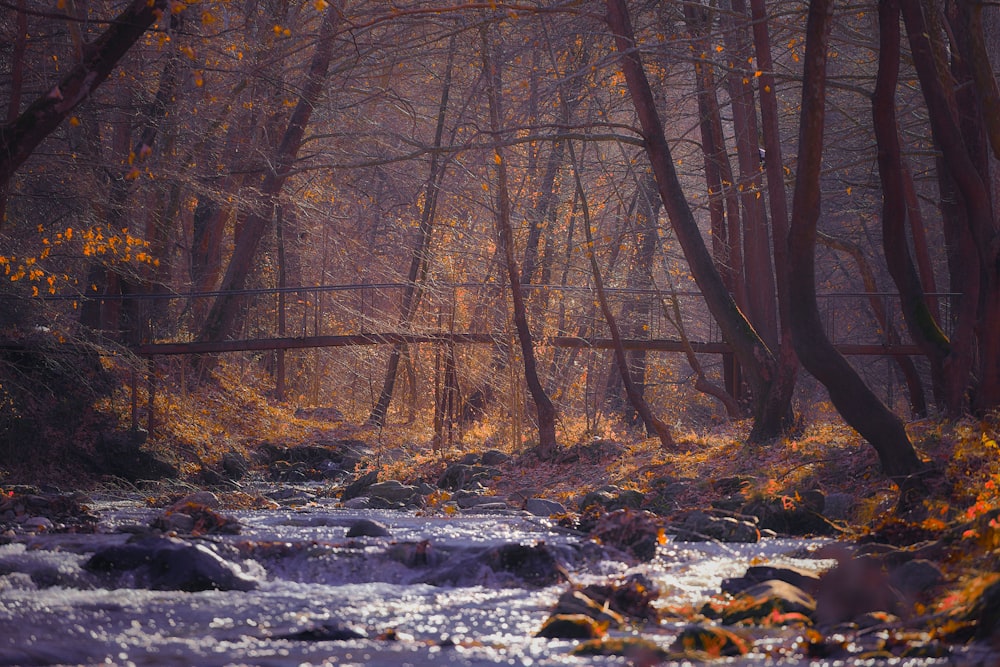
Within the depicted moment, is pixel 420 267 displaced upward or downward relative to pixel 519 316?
upward

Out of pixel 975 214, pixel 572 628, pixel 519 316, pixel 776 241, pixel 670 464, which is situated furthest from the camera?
pixel 519 316

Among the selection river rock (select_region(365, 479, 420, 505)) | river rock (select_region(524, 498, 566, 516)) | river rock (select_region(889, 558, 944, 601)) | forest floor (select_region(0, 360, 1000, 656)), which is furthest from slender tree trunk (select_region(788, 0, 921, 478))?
river rock (select_region(365, 479, 420, 505))

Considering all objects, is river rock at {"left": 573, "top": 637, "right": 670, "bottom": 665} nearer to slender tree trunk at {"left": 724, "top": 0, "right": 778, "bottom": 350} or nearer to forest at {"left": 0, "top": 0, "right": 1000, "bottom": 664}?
forest at {"left": 0, "top": 0, "right": 1000, "bottom": 664}

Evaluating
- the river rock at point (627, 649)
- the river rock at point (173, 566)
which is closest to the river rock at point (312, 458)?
the river rock at point (173, 566)

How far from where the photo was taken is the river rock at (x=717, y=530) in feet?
24.9

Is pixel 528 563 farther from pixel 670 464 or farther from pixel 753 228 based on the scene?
pixel 753 228

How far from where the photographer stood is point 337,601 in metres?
5.70

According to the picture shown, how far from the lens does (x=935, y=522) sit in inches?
237

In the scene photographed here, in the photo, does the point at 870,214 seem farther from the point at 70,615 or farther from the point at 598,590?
the point at 70,615

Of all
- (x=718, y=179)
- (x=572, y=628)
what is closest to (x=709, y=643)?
(x=572, y=628)

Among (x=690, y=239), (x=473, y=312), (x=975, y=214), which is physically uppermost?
(x=690, y=239)

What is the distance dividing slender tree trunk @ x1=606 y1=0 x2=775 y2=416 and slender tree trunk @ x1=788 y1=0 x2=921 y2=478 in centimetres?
333

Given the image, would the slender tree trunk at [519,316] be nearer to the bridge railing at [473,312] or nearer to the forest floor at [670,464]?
the forest floor at [670,464]

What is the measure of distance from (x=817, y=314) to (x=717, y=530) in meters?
1.75
